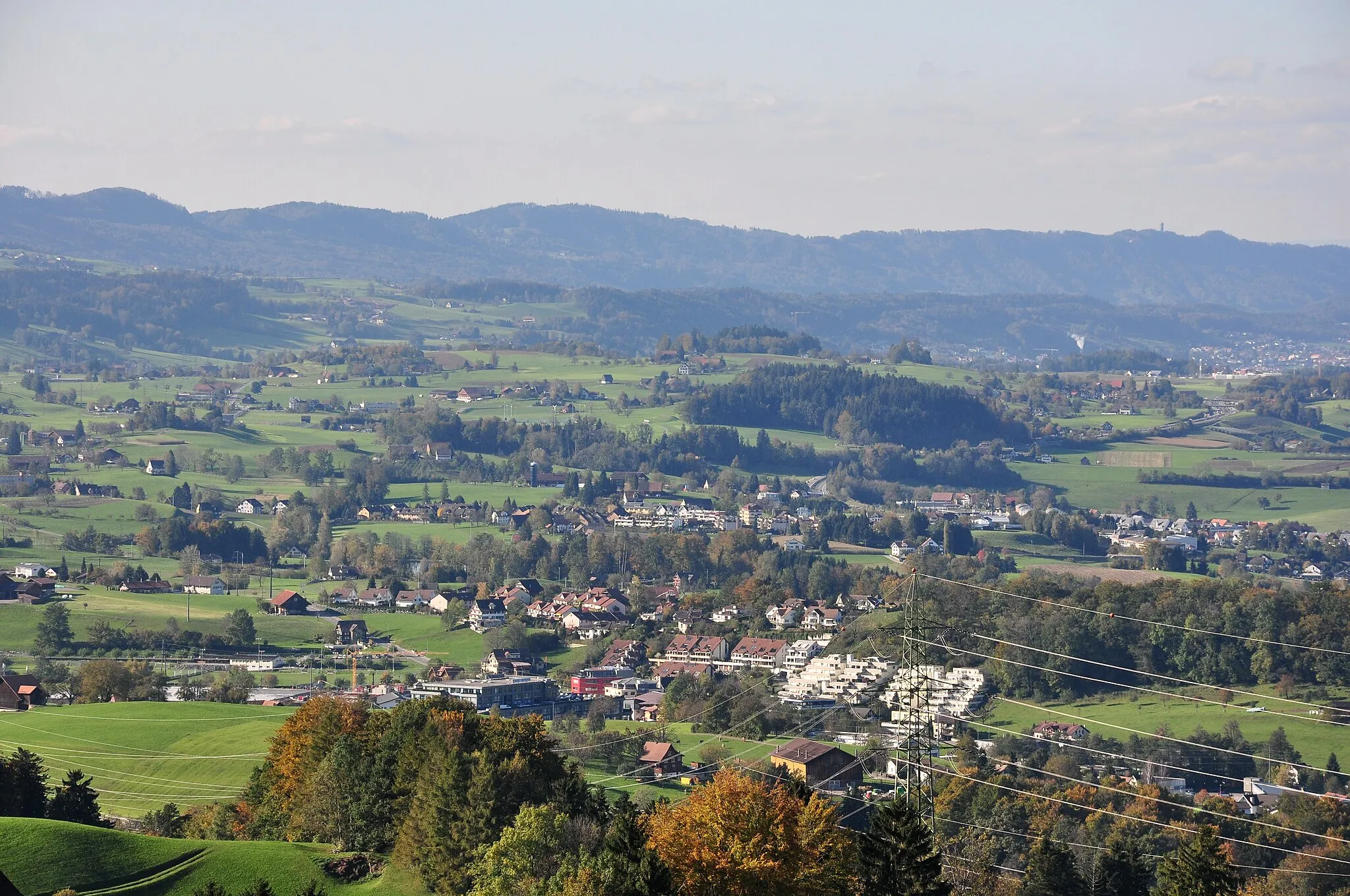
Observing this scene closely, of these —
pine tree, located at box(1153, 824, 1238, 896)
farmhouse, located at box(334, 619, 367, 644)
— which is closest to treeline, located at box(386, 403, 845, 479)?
farmhouse, located at box(334, 619, 367, 644)

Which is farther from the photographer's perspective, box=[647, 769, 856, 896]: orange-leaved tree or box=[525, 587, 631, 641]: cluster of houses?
box=[525, 587, 631, 641]: cluster of houses

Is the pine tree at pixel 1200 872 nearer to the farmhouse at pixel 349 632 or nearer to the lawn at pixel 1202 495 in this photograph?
the farmhouse at pixel 349 632

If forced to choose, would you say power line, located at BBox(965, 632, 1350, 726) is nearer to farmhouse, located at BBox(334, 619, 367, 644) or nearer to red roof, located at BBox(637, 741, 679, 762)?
red roof, located at BBox(637, 741, 679, 762)

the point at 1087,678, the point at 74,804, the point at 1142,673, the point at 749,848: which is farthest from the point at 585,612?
the point at 749,848

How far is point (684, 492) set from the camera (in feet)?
461

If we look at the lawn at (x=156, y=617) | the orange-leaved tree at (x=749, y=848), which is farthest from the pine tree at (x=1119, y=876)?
the lawn at (x=156, y=617)

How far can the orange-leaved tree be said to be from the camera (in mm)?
27109

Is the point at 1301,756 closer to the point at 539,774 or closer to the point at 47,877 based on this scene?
the point at 539,774

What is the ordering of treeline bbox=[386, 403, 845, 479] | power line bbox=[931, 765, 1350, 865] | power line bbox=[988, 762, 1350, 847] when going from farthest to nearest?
1. treeline bbox=[386, 403, 845, 479]
2. power line bbox=[988, 762, 1350, 847]
3. power line bbox=[931, 765, 1350, 865]

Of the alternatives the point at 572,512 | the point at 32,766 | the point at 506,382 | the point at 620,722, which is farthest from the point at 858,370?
the point at 32,766

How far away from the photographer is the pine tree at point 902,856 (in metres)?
26.2

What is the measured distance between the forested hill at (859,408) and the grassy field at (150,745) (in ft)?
364

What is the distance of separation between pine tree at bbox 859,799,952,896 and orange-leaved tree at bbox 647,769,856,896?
116cm

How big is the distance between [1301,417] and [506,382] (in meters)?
76.6
